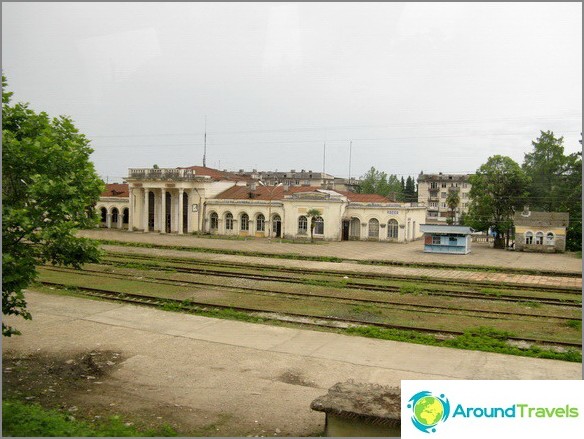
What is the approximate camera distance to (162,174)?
5719cm

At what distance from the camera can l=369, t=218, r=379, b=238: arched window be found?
51938 mm

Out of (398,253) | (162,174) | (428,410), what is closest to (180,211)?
(162,174)

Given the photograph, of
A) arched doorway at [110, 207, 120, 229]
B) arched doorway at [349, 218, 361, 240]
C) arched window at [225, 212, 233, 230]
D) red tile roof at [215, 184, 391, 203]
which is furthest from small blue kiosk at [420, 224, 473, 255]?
arched doorway at [110, 207, 120, 229]

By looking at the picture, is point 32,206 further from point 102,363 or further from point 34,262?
point 102,363

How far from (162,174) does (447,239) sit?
30.5 metres

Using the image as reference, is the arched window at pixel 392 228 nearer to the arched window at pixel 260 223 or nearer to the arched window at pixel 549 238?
the arched window at pixel 260 223

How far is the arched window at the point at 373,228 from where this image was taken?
5194 centimetres

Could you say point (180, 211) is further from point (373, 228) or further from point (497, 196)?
point (497, 196)

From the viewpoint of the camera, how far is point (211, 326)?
1553 cm

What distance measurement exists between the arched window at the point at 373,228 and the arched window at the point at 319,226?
4.65 m

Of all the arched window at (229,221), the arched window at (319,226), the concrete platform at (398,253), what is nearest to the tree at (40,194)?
the concrete platform at (398,253)

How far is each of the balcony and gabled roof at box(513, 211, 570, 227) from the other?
101 feet

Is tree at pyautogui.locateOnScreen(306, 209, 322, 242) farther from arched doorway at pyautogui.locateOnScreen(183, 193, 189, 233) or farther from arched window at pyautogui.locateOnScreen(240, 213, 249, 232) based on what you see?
arched doorway at pyautogui.locateOnScreen(183, 193, 189, 233)

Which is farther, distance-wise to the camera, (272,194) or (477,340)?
(272,194)
